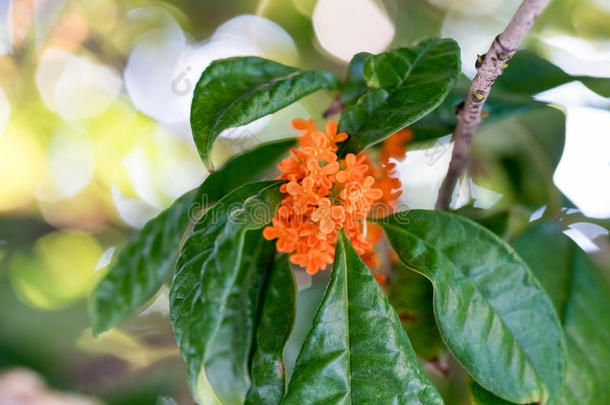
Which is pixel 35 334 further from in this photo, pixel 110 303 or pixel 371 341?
pixel 371 341

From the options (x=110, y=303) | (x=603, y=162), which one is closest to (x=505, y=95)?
(x=603, y=162)

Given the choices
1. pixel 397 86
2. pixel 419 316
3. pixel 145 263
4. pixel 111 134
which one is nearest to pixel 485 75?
pixel 397 86

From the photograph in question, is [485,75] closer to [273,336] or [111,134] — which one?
[273,336]

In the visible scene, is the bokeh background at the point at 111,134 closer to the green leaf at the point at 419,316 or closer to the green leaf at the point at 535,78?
the green leaf at the point at 535,78

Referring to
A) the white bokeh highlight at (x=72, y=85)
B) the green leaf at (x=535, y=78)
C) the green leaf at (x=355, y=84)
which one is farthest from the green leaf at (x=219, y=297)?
the white bokeh highlight at (x=72, y=85)

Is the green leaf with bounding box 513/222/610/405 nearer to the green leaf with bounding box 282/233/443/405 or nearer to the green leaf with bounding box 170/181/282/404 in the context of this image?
the green leaf with bounding box 282/233/443/405
